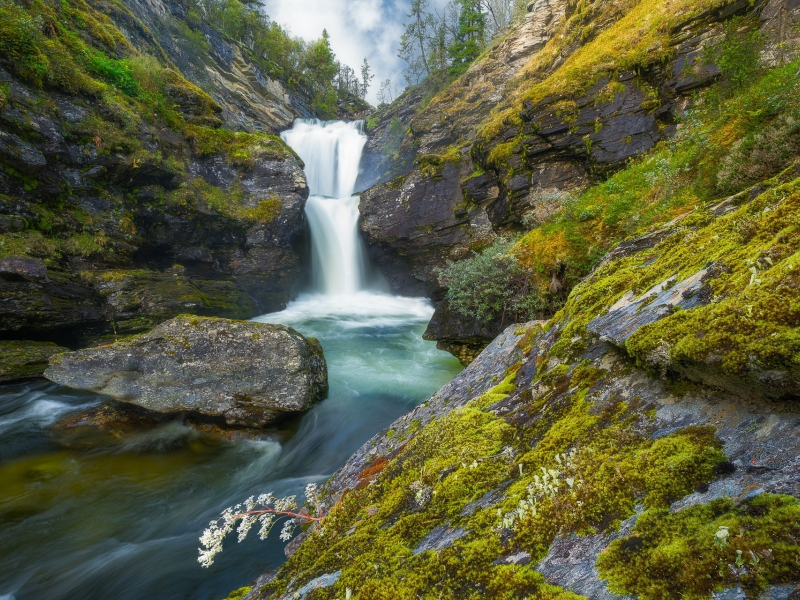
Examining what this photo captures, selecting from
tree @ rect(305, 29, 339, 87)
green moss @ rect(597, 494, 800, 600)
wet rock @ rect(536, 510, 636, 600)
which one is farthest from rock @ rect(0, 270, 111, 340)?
tree @ rect(305, 29, 339, 87)

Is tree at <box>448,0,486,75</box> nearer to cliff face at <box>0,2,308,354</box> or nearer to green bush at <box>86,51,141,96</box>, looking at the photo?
cliff face at <box>0,2,308,354</box>

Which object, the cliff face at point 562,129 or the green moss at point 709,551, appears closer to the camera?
the green moss at point 709,551

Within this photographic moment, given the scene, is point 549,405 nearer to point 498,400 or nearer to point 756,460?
point 498,400

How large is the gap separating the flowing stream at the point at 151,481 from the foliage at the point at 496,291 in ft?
6.82

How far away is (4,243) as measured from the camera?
389 inches

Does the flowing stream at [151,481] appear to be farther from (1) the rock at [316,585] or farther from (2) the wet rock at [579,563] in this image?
(2) the wet rock at [579,563]

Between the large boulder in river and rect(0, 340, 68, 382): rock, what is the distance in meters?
2.62

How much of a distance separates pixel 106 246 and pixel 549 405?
51.2 feet

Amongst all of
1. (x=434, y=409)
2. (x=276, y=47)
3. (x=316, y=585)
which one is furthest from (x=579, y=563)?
(x=276, y=47)

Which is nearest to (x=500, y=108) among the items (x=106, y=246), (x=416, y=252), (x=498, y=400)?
(x=416, y=252)

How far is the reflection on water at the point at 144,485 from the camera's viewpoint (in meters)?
4.71

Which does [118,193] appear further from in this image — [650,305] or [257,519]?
[650,305]

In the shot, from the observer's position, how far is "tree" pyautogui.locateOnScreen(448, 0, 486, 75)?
31.0 meters

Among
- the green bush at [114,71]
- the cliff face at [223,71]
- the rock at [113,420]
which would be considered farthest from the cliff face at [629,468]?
the cliff face at [223,71]
